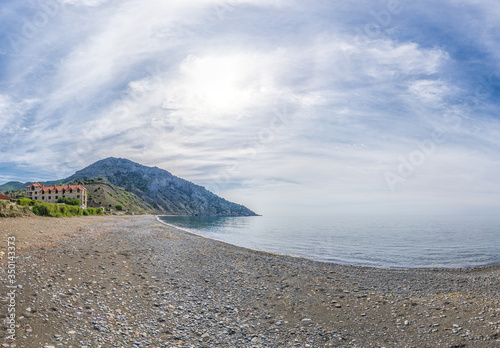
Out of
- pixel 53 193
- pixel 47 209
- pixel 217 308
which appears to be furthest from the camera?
pixel 53 193

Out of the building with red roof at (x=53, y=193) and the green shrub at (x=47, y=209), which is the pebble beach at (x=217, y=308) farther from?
the building with red roof at (x=53, y=193)

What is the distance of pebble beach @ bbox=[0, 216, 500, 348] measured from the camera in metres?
9.95

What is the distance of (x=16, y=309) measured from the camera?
9.48 meters

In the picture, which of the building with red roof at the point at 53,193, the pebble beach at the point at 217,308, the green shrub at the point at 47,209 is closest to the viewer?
the pebble beach at the point at 217,308

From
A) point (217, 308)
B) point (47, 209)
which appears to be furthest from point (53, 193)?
point (217, 308)

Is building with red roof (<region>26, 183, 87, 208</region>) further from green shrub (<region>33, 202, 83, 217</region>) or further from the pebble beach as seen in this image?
the pebble beach

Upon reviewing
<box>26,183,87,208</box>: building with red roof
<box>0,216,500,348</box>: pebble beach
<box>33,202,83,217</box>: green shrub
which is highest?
<box>26,183,87,208</box>: building with red roof

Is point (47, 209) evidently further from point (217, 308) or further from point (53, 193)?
point (53, 193)

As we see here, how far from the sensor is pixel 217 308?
13.8 m

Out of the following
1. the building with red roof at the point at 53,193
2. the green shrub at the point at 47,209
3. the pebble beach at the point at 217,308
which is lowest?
the pebble beach at the point at 217,308

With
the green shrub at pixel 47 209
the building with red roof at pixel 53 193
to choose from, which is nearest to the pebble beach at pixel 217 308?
the green shrub at pixel 47 209

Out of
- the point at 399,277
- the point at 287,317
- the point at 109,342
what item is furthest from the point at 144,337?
the point at 399,277

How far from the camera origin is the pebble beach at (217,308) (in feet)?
32.6

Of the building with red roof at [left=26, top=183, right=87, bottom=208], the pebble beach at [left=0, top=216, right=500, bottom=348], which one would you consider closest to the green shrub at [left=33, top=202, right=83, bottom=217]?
the pebble beach at [left=0, top=216, right=500, bottom=348]
